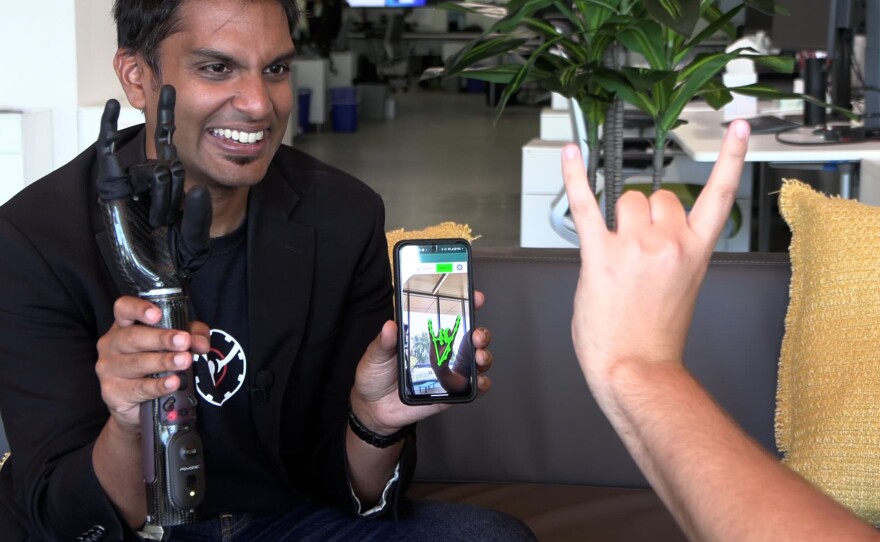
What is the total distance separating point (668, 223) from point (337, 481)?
82cm

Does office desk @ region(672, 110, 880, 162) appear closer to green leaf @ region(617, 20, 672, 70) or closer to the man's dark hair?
green leaf @ region(617, 20, 672, 70)

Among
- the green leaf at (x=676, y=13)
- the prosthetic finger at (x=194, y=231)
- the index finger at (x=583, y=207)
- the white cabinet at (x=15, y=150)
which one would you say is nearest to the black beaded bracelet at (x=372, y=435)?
the prosthetic finger at (x=194, y=231)

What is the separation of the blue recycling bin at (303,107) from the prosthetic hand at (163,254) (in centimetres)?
903

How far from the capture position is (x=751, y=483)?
33.6 inches

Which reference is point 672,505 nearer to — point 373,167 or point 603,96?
point 603,96

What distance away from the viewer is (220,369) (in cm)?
156

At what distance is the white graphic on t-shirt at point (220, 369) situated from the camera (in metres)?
1.55

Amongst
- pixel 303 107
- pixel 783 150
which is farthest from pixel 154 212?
pixel 303 107

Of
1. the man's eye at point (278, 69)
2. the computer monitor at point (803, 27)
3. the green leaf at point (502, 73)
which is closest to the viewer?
the man's eye at point (278, 69)

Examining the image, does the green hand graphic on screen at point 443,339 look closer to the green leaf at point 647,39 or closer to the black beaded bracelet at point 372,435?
the black beaded bracelet at point 372,435

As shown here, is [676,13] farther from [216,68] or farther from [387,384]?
[387,384]

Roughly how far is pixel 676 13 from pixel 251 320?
106 centimetres

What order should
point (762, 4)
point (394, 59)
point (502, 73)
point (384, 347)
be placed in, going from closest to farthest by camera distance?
point (384, 347)
point (762, 4)
point (502, 73)
point (394, 59)

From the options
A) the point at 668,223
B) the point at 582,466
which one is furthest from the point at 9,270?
the point at 582,466
